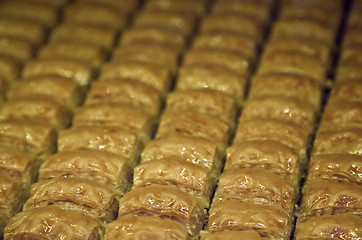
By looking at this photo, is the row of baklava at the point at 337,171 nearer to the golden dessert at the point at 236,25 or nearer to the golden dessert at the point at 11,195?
the golden dessert at the point at 236,25

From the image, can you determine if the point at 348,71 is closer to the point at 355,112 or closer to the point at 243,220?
the point at 355,112

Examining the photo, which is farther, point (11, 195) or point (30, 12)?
point (30, 12)

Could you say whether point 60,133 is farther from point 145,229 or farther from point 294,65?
point 294,65

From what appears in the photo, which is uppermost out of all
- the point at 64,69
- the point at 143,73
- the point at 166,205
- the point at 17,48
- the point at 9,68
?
the point at 17,48

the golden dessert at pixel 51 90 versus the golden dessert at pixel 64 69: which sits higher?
the golden dessert at pixel 64 69

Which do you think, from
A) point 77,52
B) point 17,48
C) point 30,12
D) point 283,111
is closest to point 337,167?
point 283,111

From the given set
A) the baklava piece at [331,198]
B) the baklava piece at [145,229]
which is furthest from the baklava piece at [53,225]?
the baklava piece at [331,198]

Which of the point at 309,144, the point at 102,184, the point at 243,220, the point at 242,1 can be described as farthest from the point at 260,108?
the point at 242,1
